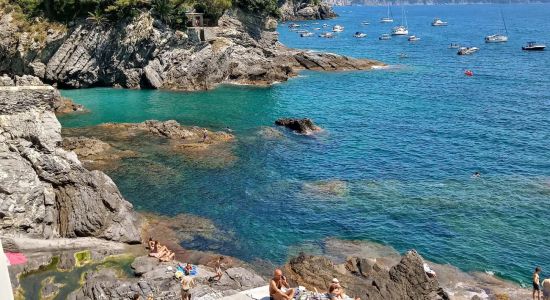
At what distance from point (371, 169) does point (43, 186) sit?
27.7 metres

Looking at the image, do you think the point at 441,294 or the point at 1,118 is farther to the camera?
the point at 1,118

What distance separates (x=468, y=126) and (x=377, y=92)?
21528mm

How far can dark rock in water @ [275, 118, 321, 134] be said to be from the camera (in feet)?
192

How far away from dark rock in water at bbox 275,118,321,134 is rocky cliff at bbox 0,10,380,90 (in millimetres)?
22339

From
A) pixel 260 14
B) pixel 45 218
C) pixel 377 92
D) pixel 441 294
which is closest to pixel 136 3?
pixel 260 14

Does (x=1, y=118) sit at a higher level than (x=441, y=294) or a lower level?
higher

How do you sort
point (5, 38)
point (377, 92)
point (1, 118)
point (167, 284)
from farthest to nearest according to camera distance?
point (377, 92)
point (5, 38)
point (1, 118)
point (167, 284)

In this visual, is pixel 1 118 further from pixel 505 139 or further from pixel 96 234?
pixel 505 139

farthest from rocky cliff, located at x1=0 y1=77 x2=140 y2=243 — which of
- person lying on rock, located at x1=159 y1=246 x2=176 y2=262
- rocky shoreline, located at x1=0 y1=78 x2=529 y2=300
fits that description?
person lying on rock, located at x1=159 y1=246 x2=176 y2=262

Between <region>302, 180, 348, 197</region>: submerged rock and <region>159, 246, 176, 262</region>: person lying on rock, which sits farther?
<region>302, 180, 348, 197</region>: submerged rock

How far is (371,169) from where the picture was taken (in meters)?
47.2

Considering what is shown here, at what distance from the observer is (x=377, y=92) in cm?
8119

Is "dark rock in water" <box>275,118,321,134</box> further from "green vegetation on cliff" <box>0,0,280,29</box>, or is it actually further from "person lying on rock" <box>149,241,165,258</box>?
"person lying on rock" <box>149,241,165,258</box>

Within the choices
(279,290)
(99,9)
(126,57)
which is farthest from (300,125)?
(279,290)
